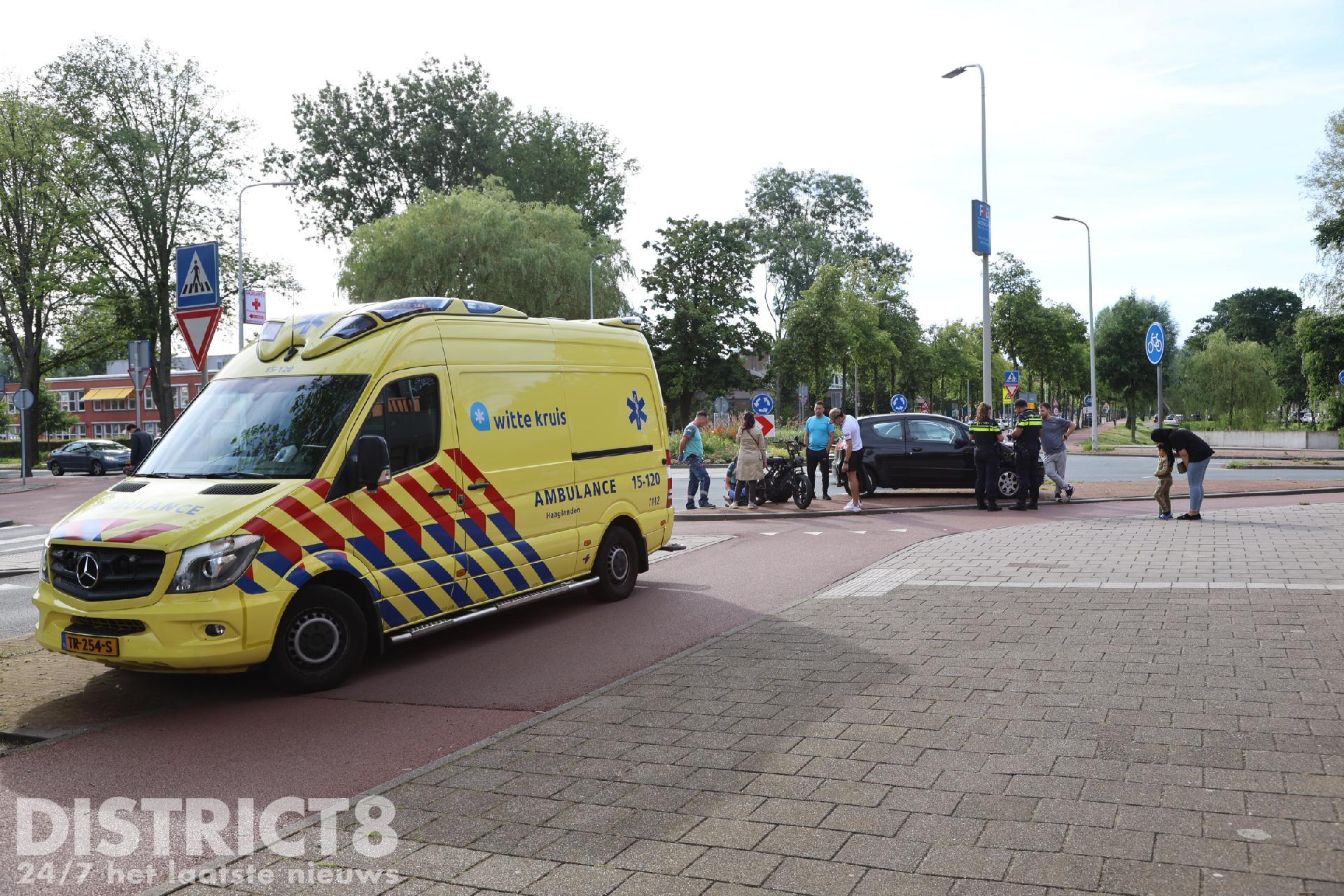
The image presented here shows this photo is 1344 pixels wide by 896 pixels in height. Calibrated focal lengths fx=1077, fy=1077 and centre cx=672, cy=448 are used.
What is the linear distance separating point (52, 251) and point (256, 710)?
135ft

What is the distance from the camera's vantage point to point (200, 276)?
33.3ft

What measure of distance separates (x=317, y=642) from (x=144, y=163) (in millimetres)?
41592

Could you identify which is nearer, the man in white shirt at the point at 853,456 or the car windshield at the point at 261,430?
the car windshield at the point at 261,430

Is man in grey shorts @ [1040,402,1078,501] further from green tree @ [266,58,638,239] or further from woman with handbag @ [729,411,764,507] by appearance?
green tree @ [266,58,638,239]

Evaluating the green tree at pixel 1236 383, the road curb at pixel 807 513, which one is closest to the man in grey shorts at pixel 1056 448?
the road curb at pixel 807 513

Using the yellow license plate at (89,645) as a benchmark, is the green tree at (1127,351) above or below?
above

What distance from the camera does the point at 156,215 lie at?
42875 millimetres

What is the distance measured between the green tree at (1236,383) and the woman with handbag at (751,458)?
48712 mm

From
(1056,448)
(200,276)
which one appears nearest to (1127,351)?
(1056,448)

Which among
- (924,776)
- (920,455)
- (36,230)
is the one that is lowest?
(924,776)

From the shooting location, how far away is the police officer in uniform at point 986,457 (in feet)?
57.5

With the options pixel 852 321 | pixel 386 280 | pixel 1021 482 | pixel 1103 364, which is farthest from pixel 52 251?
pixel 1103 364

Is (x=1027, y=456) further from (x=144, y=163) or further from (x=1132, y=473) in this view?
(x=144, y=163)

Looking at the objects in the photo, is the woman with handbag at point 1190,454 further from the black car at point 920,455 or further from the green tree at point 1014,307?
the green tree at point 1014,307
